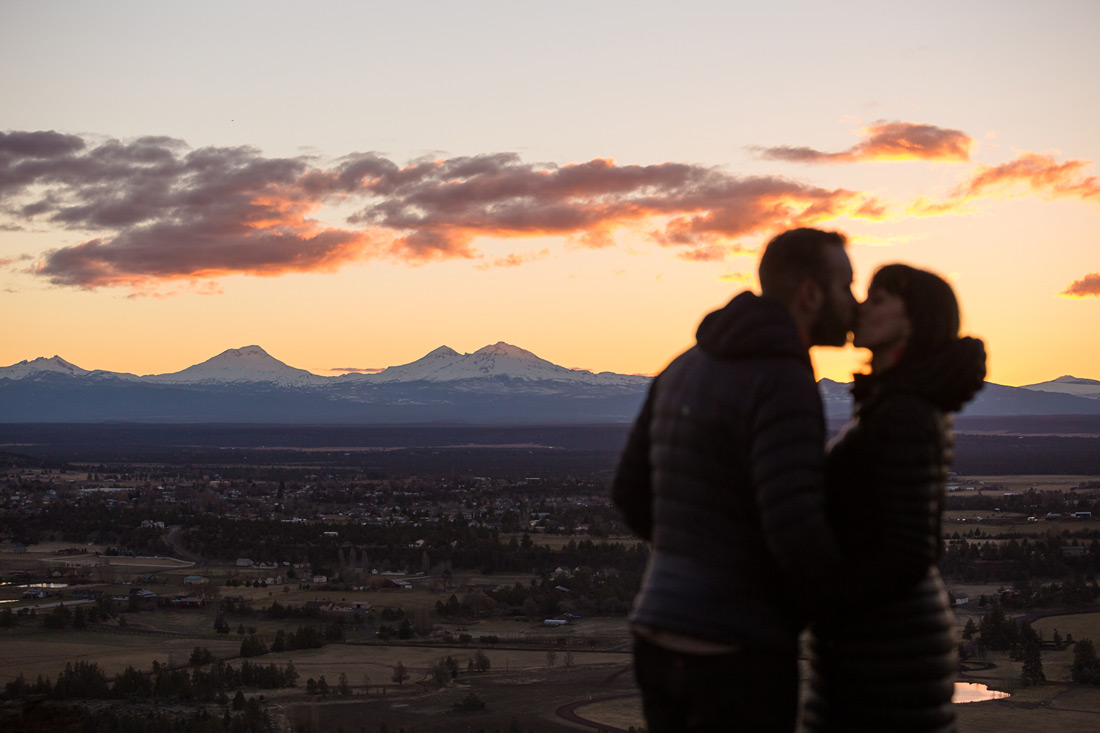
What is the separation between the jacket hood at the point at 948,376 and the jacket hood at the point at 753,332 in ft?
1.10

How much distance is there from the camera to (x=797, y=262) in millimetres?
3266

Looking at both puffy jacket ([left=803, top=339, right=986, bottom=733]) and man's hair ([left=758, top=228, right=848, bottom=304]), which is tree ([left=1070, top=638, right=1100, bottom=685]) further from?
man's hair ([left=758, top=228, right=848, bottom=304])

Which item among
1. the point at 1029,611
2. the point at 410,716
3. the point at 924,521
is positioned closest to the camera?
the point at 924,521

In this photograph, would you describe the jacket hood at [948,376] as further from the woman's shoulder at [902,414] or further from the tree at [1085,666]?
the tree at [1085,666]

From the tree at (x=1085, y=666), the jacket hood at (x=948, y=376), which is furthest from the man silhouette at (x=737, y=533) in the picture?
the tree at (x=1085, y=666)

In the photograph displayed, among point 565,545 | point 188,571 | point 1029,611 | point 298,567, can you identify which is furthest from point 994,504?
point 188,571

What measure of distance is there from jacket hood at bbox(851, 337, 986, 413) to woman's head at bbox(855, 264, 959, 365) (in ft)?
0.22

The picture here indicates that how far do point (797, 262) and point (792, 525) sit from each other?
2.52ft

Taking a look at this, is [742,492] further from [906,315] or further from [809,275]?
[906,315]

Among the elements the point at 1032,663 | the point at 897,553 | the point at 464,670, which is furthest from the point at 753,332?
the point at 464,670

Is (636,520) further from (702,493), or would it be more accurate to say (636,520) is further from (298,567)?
(298,567)

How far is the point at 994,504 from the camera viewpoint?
82.4 m

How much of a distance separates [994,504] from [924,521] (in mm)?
85206

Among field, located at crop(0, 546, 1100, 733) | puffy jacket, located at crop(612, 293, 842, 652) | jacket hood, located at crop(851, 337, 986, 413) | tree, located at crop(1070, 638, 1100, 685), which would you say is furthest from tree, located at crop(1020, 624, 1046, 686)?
puffy jacket, located at crop(612, 293, 842, 652)
